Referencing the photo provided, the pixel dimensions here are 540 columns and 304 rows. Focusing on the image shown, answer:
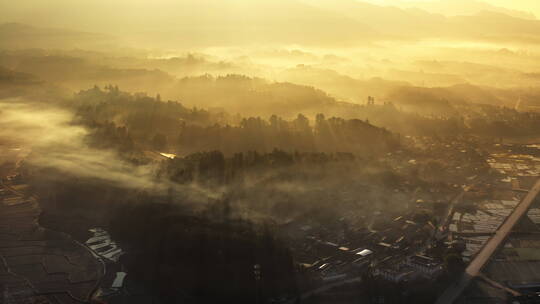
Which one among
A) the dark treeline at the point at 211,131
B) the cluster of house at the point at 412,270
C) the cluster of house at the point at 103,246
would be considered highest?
the dark treeline at the point at 211,131

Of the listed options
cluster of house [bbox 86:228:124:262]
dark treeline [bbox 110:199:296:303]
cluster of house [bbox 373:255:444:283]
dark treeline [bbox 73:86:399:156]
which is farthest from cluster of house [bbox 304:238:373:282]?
dark treeline [bbox 73:86:399:156]

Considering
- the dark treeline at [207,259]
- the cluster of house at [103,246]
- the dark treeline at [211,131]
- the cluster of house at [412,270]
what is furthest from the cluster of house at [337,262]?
the dark treeline at [211,131]

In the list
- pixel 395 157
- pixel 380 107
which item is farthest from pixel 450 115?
pixel 395 157

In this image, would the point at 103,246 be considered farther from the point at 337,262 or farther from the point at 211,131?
the point at 211,131

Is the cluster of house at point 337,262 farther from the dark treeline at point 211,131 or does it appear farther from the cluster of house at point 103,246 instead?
the dark treeline at point 211,131

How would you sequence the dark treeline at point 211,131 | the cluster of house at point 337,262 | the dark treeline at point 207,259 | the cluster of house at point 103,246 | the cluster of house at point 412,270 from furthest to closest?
the dark treeline at point 211,131, the cluster of house at point 103,246, the cluster of house at point 337,262, the cluster of house at point 412,270, the dark treeline at point 207,259

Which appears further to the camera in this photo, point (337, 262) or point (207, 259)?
point (337, 262)

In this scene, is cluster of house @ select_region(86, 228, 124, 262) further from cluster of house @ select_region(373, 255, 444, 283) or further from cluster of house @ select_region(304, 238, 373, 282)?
cluster of house @ select_region(373, 255, 444, 283)

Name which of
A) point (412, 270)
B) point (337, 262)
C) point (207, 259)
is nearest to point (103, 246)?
point (207, 259)

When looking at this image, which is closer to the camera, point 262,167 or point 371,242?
point 371,242

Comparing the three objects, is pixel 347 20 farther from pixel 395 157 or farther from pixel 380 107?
pixel 395 157

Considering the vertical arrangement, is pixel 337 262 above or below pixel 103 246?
above
